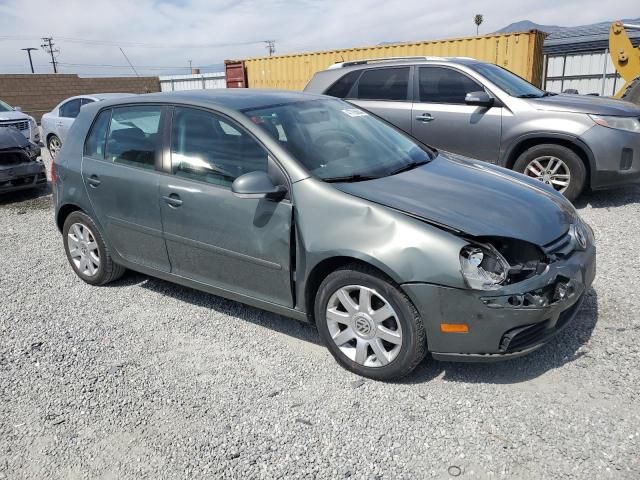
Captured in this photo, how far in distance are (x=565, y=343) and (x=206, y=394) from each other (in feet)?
7.24

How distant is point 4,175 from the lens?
8062mm

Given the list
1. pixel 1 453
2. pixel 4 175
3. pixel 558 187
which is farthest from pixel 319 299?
pixel 4 175

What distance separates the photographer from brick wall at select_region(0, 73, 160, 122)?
2686 centimetres

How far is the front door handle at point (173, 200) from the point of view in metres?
3.70

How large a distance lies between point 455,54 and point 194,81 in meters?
18.5

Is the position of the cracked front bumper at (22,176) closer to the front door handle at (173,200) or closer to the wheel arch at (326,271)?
the front door handle at (173,200)

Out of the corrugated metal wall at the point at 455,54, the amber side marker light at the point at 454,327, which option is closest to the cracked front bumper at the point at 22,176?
the amber side marker light at the point at 454,327

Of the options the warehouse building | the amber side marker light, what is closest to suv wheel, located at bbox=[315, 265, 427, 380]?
the amber side marker light

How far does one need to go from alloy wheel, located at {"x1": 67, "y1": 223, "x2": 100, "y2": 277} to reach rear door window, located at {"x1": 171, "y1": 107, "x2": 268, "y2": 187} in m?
1.35

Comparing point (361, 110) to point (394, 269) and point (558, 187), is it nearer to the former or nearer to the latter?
point (394, 269)

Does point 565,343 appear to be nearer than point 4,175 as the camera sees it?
Yes

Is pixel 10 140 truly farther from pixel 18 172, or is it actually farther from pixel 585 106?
pixel 585 106

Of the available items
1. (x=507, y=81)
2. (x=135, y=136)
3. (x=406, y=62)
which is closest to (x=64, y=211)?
(x=135, y=136)

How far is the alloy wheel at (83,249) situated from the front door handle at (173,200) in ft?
3.80
